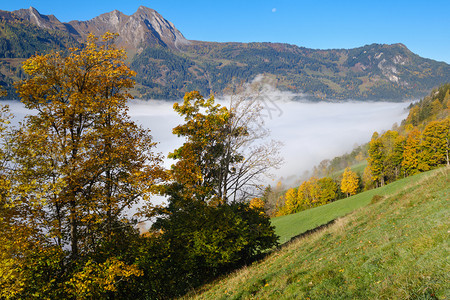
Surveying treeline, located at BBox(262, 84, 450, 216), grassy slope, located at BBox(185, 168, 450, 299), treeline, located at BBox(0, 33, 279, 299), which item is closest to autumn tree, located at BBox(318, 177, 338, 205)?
treeline, located at BBox(262, 84, 450, 216)

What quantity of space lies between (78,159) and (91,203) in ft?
7.68

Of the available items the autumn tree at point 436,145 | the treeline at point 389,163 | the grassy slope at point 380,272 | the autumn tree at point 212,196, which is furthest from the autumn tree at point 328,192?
the grassy slope at point 380,272

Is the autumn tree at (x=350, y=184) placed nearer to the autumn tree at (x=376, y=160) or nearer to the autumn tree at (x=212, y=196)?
the autumn tree at (x=376, y=160)

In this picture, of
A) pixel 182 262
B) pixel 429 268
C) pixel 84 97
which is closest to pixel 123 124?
pixel 84 97

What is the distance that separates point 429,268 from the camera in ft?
25.1

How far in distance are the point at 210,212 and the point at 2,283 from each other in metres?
12.0

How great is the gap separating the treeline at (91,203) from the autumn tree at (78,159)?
0.20ft

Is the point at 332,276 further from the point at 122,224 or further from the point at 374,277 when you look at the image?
the point at 122,224

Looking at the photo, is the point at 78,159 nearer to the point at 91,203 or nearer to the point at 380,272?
the point at 91,203

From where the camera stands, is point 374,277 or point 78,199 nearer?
point 374,277

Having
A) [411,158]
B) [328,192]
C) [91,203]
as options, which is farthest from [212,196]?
[328,192]

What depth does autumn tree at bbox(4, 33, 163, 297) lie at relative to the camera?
1214cm

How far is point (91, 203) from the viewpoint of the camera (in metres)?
12.6

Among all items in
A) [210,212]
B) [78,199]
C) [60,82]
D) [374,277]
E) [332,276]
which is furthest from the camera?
[210,212]
